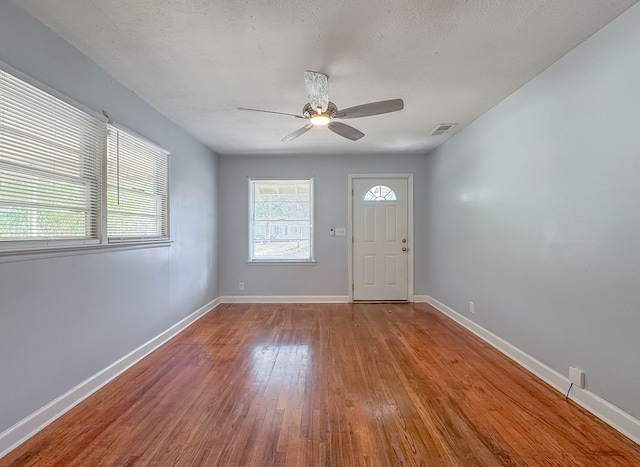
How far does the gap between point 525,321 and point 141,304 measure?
341 centimetres

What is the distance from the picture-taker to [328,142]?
4.13 meters

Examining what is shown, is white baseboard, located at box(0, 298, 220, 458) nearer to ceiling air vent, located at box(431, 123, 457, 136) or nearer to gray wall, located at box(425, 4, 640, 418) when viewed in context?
gray wall, located at box(425, 4, 640, 418)

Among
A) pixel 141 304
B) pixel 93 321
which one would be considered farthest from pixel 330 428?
pixel 141 304

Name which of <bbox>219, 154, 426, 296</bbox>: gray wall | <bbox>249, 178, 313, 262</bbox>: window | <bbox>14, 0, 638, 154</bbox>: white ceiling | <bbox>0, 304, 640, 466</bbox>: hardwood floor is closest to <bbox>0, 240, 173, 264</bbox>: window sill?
<bbox>0, 304, 640, 466</bbox>: hardwood floor

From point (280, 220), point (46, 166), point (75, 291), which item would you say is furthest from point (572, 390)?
point (280, 220)

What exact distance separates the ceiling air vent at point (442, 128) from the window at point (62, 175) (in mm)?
3205

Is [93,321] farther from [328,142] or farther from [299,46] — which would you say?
[328,142]

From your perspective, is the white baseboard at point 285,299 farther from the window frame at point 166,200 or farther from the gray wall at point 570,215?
the gray wall at point 570,215

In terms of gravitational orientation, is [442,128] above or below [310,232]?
above

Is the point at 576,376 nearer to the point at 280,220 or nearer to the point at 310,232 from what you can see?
the point at 310,232

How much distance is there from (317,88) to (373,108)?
462 mm

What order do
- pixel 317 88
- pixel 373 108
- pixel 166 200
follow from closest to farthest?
pixel 317 88
pixel 373 108
pixel 166 200

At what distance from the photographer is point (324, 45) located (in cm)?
197

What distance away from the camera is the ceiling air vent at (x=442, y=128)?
11.5 ft
